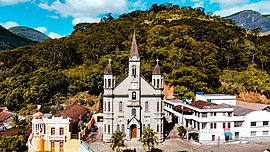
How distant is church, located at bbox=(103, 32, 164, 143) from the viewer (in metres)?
34.4

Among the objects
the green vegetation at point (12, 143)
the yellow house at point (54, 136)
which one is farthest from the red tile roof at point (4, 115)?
the yellow house at point (54, 136)

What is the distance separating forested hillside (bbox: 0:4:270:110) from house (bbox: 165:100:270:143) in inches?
581

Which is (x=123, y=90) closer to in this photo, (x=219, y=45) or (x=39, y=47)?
(x=219, y=45)

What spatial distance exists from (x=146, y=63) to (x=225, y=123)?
27.6 metres

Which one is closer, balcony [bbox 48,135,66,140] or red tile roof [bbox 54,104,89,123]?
balcony [bbox 48,135,66,140]

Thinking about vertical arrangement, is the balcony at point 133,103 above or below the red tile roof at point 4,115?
above

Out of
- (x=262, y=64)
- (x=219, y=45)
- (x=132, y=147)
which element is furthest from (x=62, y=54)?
(x=262, y=64)

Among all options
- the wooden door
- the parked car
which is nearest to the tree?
the wooden door

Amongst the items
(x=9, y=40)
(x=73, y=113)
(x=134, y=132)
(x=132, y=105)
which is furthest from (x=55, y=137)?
(x=9, y=40)

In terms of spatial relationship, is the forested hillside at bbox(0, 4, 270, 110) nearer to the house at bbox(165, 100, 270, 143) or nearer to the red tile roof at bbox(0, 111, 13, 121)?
the red tile roof at bbox(0, 111, 13, 121)

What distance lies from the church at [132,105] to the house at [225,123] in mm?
5603

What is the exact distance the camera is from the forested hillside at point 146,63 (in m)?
57.3

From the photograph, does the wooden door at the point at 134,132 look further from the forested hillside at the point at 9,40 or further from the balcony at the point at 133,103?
the forested hillside at the point at 9,40

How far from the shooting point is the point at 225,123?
36.6 metres
